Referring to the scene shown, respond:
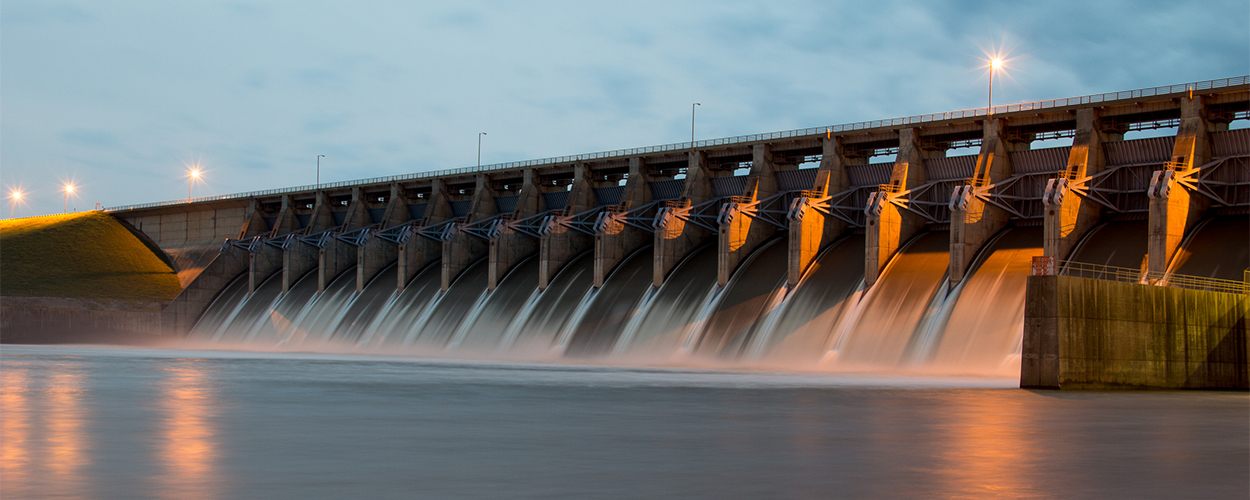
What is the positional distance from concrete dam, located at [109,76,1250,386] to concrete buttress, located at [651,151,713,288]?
4.6 inches

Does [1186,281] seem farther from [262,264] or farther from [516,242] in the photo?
[262,264]

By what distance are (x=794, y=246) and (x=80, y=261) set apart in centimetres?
6036

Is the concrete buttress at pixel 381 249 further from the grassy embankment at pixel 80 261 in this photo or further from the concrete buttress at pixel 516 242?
the grassy embankment at pixel 80 261

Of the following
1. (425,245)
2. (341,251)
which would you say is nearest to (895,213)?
(425,245)

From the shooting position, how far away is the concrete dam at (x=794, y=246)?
39469 mm

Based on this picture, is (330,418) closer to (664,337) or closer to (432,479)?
(432,479)

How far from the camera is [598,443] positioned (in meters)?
13.4

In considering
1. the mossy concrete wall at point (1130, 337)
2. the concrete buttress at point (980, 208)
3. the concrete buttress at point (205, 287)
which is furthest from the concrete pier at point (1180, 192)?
the concrete buttress at point (205, 287)

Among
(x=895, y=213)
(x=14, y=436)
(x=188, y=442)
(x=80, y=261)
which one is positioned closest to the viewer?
(x=188, y=442)

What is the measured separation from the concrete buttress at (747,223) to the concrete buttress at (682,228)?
6.66 feet

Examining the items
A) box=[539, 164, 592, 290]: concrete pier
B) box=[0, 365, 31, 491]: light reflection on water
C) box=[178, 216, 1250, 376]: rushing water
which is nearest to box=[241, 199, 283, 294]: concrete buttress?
box=[178, 216, 1250, 376]: rushing water

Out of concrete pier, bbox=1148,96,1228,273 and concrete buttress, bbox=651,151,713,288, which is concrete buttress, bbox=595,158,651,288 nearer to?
concrete buttress, bbox=651,151,713,288

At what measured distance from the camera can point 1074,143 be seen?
42531mm

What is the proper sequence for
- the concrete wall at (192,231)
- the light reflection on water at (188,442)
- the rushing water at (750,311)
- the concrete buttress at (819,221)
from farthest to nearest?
the concrete wall at (192,231) → the concrete buttress at (819,221) → the rushing water at (750,311) → the light reflection on water at (188,442)
